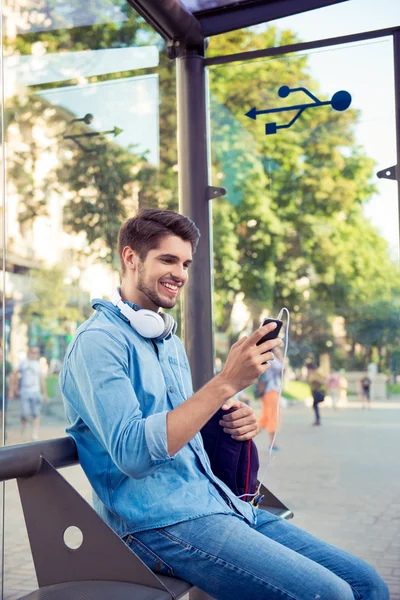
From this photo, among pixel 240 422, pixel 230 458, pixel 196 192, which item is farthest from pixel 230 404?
pixel 196 192

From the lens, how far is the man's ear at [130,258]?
2.46 metres

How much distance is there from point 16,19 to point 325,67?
5.91 feet

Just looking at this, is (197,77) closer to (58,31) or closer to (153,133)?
(153,133)

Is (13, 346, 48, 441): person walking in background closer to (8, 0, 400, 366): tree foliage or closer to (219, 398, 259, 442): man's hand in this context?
(8, 0, 400, 366): tree foliage

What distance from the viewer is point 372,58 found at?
3.76 m

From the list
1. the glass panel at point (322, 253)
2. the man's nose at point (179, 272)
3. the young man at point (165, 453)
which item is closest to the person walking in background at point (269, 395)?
the glass panel at point (322, 253)

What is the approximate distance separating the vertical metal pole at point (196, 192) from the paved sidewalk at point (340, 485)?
1004mm

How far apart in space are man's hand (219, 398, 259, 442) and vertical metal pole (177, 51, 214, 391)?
1.21 metres

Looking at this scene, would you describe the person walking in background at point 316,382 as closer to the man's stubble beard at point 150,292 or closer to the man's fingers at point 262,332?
the man's stubble beard at point 150,292

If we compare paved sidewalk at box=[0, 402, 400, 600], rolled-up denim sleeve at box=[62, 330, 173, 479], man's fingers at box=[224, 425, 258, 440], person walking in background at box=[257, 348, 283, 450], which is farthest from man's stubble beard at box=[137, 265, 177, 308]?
person walking in background at box=[257, 348, 283, 450]

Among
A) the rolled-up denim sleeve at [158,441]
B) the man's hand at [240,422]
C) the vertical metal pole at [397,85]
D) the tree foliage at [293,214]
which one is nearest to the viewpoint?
the rolled-up denim sleeve at [158,441]

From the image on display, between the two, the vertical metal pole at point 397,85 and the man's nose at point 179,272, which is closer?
the man's nose at point 179,272

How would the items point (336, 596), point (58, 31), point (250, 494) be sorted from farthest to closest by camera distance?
point (58, 31)
point (250, 494)
point (336, 596)

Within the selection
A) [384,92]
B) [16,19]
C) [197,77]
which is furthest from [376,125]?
[16,19]
